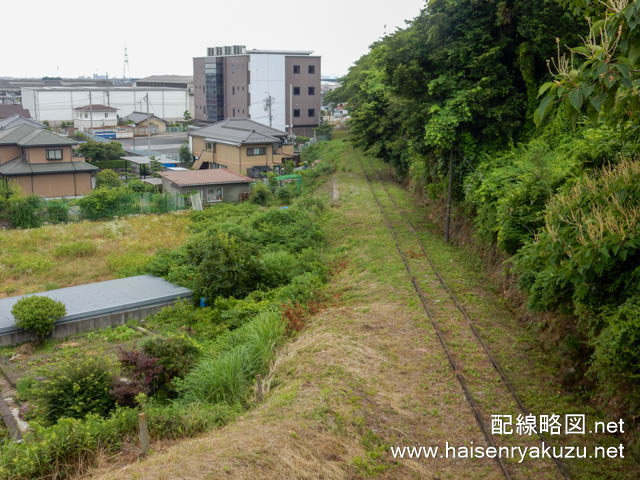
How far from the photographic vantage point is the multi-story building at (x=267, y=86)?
58188mm

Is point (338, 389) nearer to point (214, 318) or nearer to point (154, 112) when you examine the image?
point (214, 318)

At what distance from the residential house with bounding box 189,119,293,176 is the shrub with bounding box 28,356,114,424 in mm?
30839

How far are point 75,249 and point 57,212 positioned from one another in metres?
7.43

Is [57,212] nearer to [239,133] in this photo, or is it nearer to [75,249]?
[75,249]

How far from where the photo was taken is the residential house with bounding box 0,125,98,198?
3362 centimetres

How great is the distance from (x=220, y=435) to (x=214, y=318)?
685 centimetres

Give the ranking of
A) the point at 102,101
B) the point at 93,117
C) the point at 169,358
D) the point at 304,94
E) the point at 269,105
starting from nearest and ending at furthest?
1. the point at 169,358
2. the point at 269,105
3. the point at 304,94
4. the point at 93,117
5. the point at 102,101

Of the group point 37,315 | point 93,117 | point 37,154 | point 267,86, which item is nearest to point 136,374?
point 37,315

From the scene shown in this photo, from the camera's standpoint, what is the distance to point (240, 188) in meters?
34.3

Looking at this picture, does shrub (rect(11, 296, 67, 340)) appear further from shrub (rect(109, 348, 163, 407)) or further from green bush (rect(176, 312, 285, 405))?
green bush (rect(176, 312, 285, 405))

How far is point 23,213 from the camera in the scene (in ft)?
88.0

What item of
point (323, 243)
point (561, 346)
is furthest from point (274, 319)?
point (323, 243)

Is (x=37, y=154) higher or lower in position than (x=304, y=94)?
lower

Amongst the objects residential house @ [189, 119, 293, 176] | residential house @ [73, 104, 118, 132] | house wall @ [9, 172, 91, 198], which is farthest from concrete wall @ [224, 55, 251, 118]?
house wall @ [9, 172, 91, 198]
